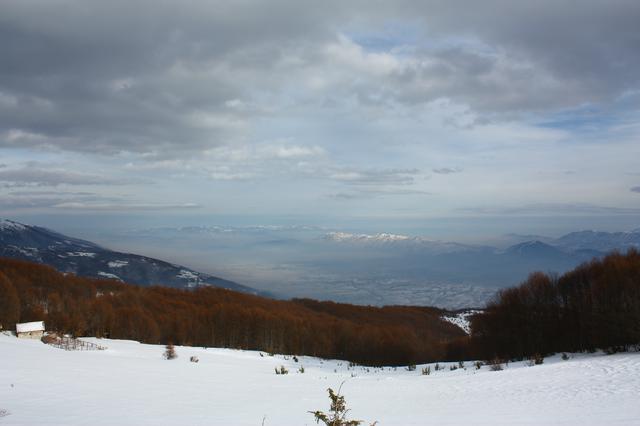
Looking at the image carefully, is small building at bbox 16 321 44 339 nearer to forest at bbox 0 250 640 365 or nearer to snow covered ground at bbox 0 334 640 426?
forest at bbox 0 250 640 365

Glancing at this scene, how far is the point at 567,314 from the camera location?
35531mm

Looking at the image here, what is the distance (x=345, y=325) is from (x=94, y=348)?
4562 cm

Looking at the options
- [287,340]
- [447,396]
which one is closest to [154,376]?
[447,396]

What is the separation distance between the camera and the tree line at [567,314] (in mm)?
28078

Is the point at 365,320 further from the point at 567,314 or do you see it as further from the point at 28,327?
the point at 28,327

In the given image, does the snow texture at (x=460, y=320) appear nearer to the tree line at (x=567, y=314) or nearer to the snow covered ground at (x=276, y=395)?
the tree line at (x=567, y=314)

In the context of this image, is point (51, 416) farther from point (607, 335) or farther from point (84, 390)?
point (607, 335)

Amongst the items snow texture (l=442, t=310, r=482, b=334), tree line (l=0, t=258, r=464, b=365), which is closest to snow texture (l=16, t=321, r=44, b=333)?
tree line (l=0, t=258, r=464, b=365)

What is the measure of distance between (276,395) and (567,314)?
94.9 ft

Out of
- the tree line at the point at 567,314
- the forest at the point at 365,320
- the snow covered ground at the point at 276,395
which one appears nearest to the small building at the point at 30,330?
the forest at the point at 365,320

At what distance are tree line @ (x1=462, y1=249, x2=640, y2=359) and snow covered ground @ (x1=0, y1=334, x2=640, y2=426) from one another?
1007 cm

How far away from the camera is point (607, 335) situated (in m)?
28.2

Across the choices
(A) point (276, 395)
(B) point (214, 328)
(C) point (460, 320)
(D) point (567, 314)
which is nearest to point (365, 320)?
(C) point (460, 320)

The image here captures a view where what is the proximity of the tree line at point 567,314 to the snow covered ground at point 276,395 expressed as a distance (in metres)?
10.1
